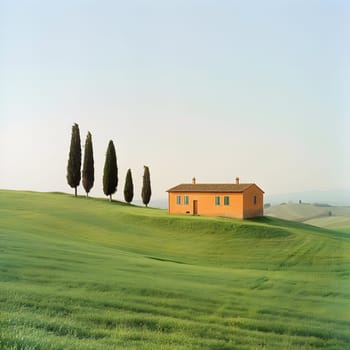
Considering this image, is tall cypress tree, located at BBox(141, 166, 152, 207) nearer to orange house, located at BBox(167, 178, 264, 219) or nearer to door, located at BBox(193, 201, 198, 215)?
orange house, located at BBox(167, 178, 264, 219)

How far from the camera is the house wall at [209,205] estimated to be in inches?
734

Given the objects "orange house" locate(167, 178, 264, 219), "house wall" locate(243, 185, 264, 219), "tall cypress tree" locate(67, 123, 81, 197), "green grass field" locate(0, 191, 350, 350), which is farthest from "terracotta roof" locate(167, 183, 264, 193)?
"green grass field" locate(0, 191, 350, 350)

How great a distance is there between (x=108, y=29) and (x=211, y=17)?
108cm

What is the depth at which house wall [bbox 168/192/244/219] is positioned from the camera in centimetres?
1864

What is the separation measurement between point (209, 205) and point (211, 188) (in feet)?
2.63

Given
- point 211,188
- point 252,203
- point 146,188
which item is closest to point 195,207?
point 211,188

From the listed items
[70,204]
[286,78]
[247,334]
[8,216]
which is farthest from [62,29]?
[70,204]

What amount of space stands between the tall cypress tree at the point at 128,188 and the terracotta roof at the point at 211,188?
5.43 m

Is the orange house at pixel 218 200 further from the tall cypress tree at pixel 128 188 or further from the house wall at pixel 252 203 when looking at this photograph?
the tall cypress tree at pixel 128 188

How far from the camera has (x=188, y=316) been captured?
14.4 ft

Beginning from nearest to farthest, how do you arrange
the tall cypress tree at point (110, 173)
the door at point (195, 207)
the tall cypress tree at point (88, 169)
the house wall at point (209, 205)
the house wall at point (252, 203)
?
the house wall at point (209, 205) → the house wall at point (252, 203) → the door at point (195, 207) → the tall cypress tree at point (110, 173) → the tall cypress tree at point (88, 169)

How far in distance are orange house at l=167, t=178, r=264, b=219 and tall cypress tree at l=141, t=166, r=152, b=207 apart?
150 inches

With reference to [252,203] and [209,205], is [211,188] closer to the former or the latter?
[209,205]

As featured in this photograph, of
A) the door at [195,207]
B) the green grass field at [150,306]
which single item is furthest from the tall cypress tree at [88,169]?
the green grass field at [150,306]
